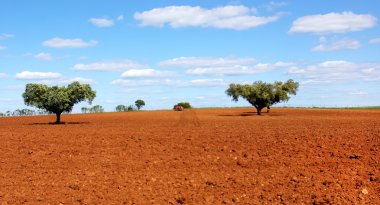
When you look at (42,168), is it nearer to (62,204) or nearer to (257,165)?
(62,204)

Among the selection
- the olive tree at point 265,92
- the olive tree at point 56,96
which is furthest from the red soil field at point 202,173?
the olive tree at point 265,92

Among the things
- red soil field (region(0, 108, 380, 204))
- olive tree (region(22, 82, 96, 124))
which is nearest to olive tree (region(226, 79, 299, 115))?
olive tree (region(22, 82, 96, 124))

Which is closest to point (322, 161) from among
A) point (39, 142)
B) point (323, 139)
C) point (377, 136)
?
point (323, 139)

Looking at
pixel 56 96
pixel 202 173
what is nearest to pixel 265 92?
pixel 56 96

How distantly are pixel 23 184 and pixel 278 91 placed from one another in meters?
79.0

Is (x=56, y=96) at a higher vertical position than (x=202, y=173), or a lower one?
higher

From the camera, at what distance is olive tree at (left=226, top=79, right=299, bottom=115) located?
92.5m

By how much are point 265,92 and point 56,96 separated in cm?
4533

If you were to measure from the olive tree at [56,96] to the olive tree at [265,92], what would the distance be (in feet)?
133

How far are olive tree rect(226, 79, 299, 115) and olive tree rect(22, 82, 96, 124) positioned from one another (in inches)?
1599

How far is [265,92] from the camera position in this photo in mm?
92312

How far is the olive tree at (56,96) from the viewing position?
59500 millimetres

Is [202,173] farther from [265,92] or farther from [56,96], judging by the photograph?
[265,92]

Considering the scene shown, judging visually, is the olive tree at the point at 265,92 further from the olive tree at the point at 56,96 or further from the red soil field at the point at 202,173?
the red soil field at the point at 202,173
